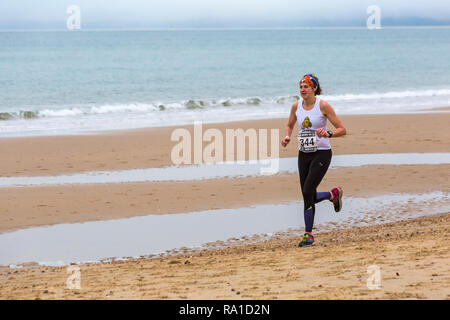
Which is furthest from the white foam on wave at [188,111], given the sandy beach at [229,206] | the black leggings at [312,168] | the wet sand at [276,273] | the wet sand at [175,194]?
the black leggings at [312,168]

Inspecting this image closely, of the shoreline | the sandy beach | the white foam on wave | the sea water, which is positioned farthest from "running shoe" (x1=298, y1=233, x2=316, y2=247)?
the sea water

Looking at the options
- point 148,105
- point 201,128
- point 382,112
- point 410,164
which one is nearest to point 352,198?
point 410,164

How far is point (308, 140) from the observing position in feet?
22.6

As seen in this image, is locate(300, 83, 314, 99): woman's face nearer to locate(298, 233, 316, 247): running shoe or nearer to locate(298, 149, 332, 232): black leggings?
locate(298, 149, 332, 232): black leggings

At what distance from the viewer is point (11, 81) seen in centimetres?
4438

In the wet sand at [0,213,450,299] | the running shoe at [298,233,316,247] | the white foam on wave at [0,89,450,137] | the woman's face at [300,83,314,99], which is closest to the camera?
the wet sand at [0,213,450,299]

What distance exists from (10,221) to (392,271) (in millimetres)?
5702

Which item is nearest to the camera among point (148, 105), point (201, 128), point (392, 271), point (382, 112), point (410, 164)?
point (392, 271)

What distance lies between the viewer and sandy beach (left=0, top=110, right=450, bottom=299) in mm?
5387

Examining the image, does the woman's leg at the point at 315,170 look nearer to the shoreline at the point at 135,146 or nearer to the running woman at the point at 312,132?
the running woman at the point at 312,132

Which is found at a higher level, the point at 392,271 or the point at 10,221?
the point at 392,271

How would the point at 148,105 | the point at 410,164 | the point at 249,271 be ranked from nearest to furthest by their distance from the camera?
the point at 249,271, the point at 410,164, the point at 148,105

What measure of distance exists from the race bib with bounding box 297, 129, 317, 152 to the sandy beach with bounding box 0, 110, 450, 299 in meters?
1.06

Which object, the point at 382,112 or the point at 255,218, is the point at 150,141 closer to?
the point at 255,218
